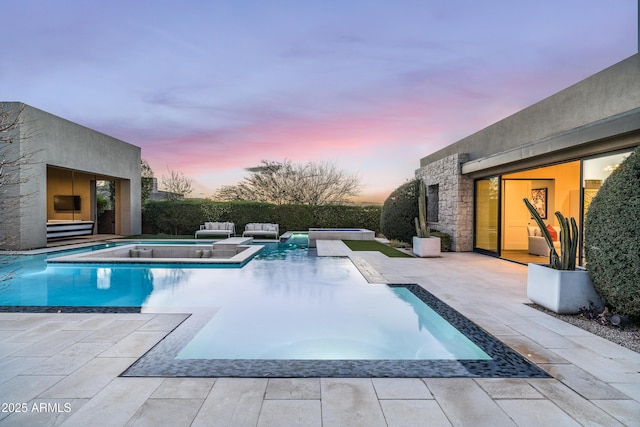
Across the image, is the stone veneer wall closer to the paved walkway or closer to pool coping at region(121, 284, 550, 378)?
the paved walkway

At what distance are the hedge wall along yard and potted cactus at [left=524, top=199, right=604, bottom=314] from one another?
14226 mm

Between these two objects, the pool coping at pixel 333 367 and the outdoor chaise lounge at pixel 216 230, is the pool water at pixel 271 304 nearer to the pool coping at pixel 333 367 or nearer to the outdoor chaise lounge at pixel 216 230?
the pool coping at pixel 333 367

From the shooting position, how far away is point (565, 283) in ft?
15.5

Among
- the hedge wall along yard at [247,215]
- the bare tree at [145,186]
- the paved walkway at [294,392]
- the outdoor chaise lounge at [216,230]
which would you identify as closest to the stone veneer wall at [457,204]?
the hedge wall along yard at [247,215]

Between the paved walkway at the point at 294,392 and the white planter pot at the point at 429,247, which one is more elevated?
the white planter pot at the point at 429,247

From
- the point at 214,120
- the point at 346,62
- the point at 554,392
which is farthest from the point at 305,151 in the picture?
the point at 554,392

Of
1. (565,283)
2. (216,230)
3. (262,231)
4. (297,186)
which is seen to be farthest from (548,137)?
(297,186)

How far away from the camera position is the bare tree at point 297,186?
23828 millimetres

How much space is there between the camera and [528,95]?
12.3 m

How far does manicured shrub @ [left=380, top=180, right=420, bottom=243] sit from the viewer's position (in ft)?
43.7

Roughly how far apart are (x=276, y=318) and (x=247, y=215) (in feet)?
47.7

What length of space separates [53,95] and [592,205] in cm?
1658

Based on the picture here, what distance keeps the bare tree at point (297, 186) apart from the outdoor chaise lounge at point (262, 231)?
23.7 ft

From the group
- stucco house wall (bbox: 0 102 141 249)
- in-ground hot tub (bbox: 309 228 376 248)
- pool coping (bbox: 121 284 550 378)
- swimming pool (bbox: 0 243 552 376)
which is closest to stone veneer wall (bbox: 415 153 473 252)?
in-ground hot tub (bbox: 309 228 376 248)
